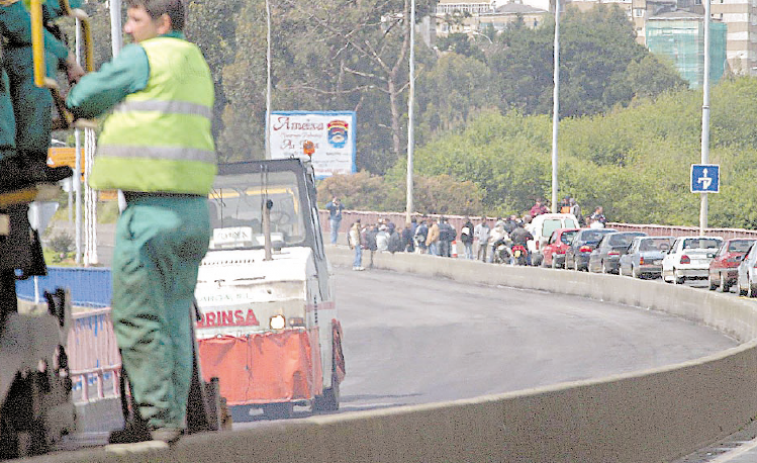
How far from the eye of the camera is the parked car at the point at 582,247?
5056 centimetres

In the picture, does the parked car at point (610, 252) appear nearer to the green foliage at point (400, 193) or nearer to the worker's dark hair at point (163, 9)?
the green foliage at point (400, 193)

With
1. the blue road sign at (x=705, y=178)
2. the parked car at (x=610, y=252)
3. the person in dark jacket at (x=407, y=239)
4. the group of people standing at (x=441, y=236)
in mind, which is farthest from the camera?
the person in dark jacket at (x=407, y=239)

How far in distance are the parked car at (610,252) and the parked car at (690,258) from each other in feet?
16.5

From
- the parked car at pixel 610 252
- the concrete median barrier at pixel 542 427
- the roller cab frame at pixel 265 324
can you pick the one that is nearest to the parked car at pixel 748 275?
the parked car at pixel 610 252

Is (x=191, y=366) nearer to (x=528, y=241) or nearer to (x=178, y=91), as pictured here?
(x=178, y=91)

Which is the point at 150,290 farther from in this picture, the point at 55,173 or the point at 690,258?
the point at 690,258

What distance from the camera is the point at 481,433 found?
8000mm

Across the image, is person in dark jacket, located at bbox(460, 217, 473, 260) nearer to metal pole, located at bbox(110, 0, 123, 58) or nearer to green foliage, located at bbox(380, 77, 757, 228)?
green foliage, located at bbox(380, 77, 757, 228)

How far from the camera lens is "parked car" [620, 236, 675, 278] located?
1812 inches

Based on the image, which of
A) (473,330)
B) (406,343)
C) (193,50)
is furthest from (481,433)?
(473,330)

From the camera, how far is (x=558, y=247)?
53.4 meters

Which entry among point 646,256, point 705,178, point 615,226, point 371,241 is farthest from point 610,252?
point 615,226

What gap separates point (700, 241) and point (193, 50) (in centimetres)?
3905

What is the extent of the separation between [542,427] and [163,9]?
3.98 meters
